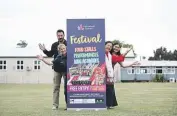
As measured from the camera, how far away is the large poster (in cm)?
1312

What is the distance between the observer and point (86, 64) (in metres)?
13.3

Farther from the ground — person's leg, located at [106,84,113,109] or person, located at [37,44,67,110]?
person, located at [37,44,67,110]

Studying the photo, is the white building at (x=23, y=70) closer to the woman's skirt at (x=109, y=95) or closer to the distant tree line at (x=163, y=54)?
the woman's skirt at (x=109, y=95)

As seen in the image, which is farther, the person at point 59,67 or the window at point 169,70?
the window at point 169,70

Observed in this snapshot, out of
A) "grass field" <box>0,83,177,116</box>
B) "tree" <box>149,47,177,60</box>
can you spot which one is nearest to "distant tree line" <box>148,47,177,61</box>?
"tree" <box>149,47,177,60</box>

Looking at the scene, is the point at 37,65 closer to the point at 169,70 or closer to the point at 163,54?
the point at 169,70

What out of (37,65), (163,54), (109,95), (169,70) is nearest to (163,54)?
(163,54)

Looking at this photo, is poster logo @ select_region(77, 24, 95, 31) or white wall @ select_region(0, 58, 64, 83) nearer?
poster logo @ select_region(77, 24, 95, 31)

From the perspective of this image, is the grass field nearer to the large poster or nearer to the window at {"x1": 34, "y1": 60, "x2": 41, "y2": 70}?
the large poster

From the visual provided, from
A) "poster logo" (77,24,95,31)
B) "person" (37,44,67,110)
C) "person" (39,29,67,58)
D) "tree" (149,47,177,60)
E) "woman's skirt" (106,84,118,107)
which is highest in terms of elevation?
"tree" (149,47,177,60)

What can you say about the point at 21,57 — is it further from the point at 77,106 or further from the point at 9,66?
the point at 77,106

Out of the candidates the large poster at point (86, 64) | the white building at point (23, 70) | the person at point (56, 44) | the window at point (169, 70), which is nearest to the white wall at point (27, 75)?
the white building at point (23, 70)

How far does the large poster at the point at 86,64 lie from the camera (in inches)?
517

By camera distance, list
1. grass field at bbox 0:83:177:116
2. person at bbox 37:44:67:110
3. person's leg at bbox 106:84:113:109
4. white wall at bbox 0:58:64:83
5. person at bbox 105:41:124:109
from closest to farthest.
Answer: grass field at bbox 0:83:177:116 < person at bbox 37:44:67:110 < person at bbox 105:41:124:109 < person's leg at bbox 106:84:113:109 < white wall at bbox 0:58:64:83
